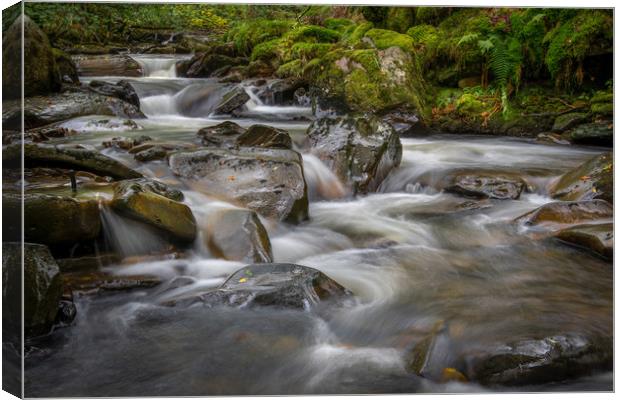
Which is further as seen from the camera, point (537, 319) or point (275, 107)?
point (275, 107)

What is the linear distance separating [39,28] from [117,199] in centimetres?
96

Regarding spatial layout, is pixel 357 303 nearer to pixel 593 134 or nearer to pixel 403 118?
pixel 593 134

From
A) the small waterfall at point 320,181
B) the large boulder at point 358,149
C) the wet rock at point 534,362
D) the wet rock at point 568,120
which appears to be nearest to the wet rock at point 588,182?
the wet rock at point 568,120

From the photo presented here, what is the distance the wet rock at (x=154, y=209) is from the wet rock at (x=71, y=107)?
2.90 ft

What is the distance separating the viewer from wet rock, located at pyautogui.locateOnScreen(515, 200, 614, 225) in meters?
3.76

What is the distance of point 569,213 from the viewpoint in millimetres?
3846

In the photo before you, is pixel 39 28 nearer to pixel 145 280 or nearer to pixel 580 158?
pixel 145 280

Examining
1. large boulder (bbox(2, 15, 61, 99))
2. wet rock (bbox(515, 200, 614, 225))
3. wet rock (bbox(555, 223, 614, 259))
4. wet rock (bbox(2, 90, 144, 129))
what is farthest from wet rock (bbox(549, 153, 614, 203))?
wet rock (bbox(2, 90, 144, 129))

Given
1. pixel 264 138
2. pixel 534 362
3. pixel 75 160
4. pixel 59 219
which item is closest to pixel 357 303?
pixel 534 362

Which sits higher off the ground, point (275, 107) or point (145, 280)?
point (275, 107)

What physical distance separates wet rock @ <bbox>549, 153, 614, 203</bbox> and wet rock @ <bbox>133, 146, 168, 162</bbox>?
118 inches

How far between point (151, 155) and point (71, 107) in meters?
1.31

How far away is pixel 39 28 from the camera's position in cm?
289

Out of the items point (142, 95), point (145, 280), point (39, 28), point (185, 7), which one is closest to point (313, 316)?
point (145, 280)
